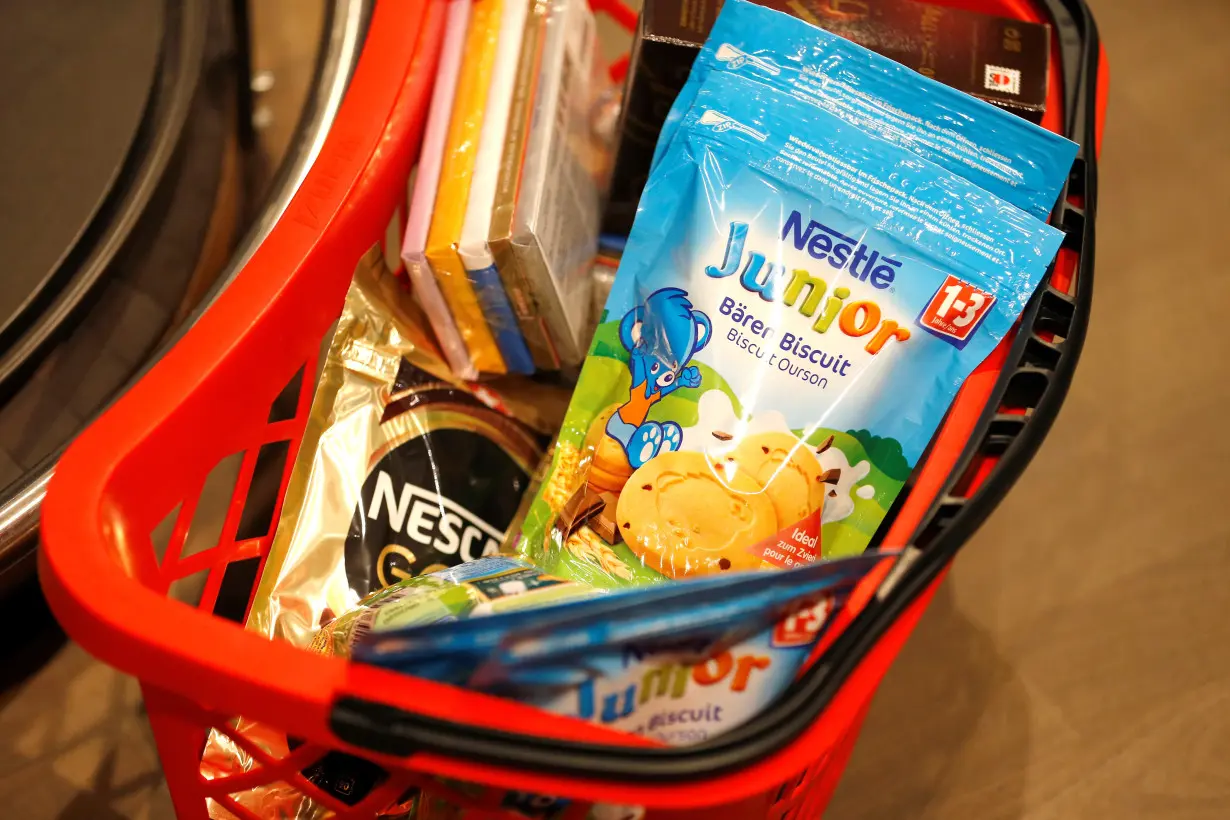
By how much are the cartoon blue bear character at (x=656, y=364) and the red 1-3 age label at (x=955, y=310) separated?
14 centimetres

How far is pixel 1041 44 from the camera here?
2.23ft

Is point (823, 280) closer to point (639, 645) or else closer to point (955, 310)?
point (955, 310)

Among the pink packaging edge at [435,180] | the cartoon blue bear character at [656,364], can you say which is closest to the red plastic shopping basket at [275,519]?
the pink packaging edge at [435,180]

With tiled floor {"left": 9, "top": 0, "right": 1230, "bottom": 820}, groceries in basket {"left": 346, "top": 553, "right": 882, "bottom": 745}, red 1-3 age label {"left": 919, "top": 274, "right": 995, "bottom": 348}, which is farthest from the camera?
tiled floor {"left": 9, "top": 0, "right": 1230, "bottom": 820}

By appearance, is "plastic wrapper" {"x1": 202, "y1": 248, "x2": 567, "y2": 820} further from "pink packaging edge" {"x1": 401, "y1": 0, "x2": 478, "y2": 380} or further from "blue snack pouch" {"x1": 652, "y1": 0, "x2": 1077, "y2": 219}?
"blue snack pouch" {"x1": 652, "y1": 0, "x2": 1077, "y2": 219}

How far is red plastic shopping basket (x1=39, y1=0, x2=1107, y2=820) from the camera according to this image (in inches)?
16.0

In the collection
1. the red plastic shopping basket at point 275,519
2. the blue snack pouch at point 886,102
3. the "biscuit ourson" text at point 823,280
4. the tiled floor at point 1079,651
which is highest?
the blue snack pouch at point 886,102

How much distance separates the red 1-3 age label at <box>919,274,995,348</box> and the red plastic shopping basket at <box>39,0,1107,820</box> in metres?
0.03

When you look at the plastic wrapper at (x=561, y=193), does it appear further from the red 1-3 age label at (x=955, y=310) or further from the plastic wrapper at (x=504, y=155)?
the red 1-3 age label at (x=955, y=310)

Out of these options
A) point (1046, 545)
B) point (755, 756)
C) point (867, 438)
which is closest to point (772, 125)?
point (867, 438)

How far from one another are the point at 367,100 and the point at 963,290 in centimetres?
40

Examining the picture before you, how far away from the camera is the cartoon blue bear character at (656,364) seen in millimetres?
622

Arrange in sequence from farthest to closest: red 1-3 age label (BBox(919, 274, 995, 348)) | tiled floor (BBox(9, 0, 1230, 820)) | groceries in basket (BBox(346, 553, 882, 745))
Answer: tiled floor (BBox(9, 0, 1230, 820)) < red 1-3 age label (BBox(919, 274, 995, 348)) < groceries in basket (BBox(346, 553, 882, 745))

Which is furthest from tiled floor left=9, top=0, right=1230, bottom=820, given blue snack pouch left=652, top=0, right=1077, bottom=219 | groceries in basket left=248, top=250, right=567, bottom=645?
blue snack pouch left=652, top=0, right=1077, bottom=219
